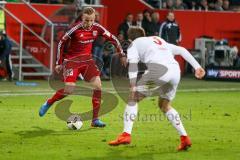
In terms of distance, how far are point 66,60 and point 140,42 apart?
11.2 ft

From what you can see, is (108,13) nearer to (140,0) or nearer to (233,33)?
(140,0)

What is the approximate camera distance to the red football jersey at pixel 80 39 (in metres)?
15.2

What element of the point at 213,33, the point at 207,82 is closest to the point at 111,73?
the point at 207,82

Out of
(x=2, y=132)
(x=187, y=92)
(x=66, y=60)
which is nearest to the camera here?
(x=2, y=132)

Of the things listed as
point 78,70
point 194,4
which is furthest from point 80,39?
point 194,4

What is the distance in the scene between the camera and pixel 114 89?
23.5 m

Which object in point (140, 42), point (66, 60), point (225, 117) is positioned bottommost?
point (225, 117)

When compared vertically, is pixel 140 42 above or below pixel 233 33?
above

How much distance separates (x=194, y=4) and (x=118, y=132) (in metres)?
18.9

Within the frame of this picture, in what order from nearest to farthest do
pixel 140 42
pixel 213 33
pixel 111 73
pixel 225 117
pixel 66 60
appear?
pixel 140 42 < pixel 66 60 < pixel 225 117 < pixel 111 73 < pixel 213 33

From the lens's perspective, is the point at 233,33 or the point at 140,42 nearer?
the point at 140,42

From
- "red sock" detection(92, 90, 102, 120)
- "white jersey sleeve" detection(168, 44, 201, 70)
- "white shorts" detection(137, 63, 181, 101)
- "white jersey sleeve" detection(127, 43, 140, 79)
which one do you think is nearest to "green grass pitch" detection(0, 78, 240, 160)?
"red sock" detection(92, 90, 102, 120)

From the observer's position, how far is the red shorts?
15383mm

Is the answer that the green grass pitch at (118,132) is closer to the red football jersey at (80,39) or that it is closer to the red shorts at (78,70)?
the red shorts at (78,70)
